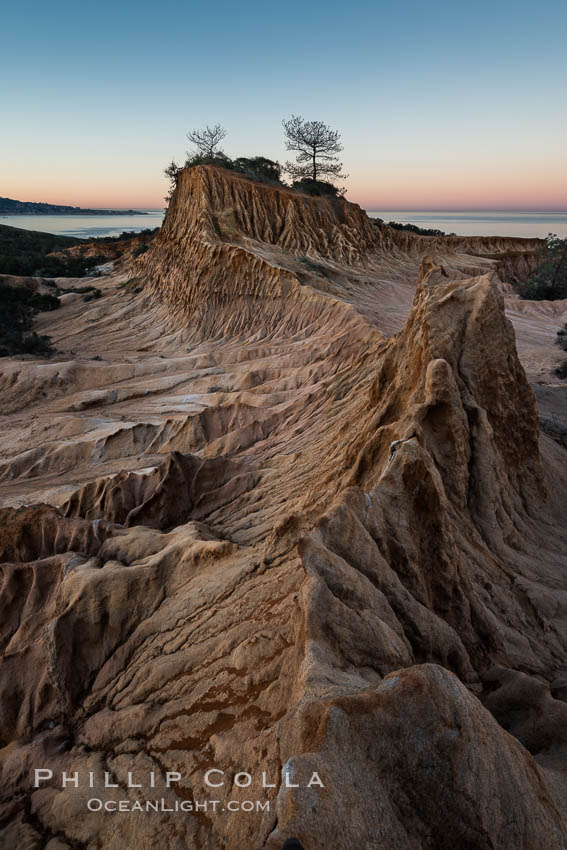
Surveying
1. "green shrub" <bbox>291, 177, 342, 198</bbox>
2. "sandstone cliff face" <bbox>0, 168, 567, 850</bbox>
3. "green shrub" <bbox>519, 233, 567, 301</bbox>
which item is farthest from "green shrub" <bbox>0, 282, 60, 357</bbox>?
"green shrub" <bbox>519, 233, 567, 301</bbox>

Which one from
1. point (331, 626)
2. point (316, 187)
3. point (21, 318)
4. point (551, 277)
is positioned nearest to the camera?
point (331, 626)

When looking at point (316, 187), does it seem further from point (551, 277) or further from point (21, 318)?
point (21, 318)

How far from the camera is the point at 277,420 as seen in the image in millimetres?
11266

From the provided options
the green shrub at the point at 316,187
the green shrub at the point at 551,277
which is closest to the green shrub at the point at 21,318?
the green shrub at the point at 316,187

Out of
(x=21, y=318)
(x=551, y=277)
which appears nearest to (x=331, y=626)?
(x=21, y=318)

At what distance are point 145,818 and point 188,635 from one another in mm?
1466

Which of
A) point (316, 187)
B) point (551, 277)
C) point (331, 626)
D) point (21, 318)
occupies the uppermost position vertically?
point (316, 187)

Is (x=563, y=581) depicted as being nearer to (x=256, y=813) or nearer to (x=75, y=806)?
(x=256, y=813)

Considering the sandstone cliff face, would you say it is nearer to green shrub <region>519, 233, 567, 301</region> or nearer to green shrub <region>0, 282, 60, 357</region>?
green shrub <region>0, 282, 60, 357</region>

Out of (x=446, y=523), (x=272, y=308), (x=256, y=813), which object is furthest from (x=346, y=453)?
(x=272, y=308)

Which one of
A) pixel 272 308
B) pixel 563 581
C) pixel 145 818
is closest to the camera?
pixel 145 818

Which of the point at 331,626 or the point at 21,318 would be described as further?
the point at 21,318

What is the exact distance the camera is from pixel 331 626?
10.4 ft

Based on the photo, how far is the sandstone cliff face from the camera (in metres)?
2.24
